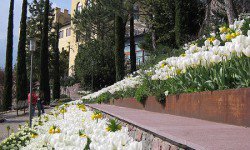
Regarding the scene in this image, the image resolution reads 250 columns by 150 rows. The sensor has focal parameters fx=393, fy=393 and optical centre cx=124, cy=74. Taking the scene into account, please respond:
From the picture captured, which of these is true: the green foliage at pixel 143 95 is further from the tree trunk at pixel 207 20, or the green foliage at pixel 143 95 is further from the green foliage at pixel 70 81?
the green foliage at pixel 70 81

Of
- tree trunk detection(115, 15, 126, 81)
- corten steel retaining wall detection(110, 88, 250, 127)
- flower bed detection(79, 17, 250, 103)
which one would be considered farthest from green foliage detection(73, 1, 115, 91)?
corten steel retaining wall detection(110, 88, 250, 127)

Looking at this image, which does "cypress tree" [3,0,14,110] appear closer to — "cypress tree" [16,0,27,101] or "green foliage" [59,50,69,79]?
"cypress tree" [16,0,27,101]

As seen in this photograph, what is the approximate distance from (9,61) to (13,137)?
101 ft

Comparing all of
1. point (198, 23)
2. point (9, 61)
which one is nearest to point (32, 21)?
point (9, 61)

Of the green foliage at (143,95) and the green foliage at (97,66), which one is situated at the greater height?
the green foliage at (97,66)

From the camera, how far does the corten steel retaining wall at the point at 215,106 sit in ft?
13.2

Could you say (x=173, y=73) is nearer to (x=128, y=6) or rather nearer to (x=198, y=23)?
(x=198, y=23)

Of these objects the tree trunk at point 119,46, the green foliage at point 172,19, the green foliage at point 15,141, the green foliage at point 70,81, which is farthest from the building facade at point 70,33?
the green foliage at point 15,141

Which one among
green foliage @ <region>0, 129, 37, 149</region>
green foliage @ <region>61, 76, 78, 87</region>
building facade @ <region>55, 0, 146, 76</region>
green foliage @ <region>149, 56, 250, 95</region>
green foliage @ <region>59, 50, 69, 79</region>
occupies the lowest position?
green foliage @ <region>0, 129, 37, 149</region>

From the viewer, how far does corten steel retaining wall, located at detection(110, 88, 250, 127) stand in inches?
158

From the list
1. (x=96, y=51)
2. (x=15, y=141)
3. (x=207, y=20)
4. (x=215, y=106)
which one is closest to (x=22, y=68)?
(x=96, y=51)

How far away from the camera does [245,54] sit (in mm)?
4539

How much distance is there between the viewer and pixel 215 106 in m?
4.71

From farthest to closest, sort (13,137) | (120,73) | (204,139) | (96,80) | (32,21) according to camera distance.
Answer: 1. (32,21)
2. (96,80)
3. (120,73)
4. (13,137)
5. (204,139)
